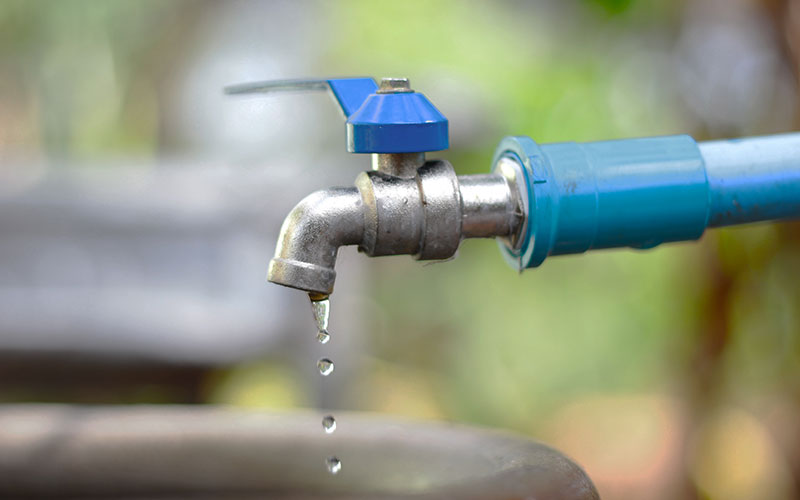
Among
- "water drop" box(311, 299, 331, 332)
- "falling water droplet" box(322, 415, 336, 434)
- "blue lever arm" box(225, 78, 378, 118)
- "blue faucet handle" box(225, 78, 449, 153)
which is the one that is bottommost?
"falling water droplet" box(322, 415, 336, 434)

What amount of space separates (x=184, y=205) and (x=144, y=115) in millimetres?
1267

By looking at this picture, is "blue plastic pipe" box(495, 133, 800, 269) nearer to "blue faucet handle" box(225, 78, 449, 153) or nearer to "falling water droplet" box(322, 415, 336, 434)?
"blue faucet handle" box(225, 78, 449, 153)

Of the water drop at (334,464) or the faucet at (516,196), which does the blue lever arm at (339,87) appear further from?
the water drop at (334,464)

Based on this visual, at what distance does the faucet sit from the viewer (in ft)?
1.70

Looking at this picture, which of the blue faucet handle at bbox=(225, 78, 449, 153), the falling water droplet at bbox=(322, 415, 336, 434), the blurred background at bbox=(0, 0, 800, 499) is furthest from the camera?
the blurred background at bbox=(0, 0, 800, 499)

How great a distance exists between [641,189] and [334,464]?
0.31 meters

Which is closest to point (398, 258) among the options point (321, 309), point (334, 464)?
point (334, 464)

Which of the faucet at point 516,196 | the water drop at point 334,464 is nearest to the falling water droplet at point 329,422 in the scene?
the water drop at point 334,464

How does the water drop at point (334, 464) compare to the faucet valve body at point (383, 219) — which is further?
the water drop at point (334, 464)

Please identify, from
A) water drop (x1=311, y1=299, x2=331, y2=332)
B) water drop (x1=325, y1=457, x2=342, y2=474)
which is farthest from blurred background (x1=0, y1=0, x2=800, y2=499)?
water drop (x1=311, y1=299, x2=331, y2=332)

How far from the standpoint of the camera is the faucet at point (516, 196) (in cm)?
52

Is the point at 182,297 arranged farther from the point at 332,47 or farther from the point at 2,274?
the point at 332,47

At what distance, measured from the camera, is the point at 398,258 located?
2.63 m

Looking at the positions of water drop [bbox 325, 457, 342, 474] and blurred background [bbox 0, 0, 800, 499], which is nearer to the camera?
water drop [bbox 325, 457, 342, 474]
